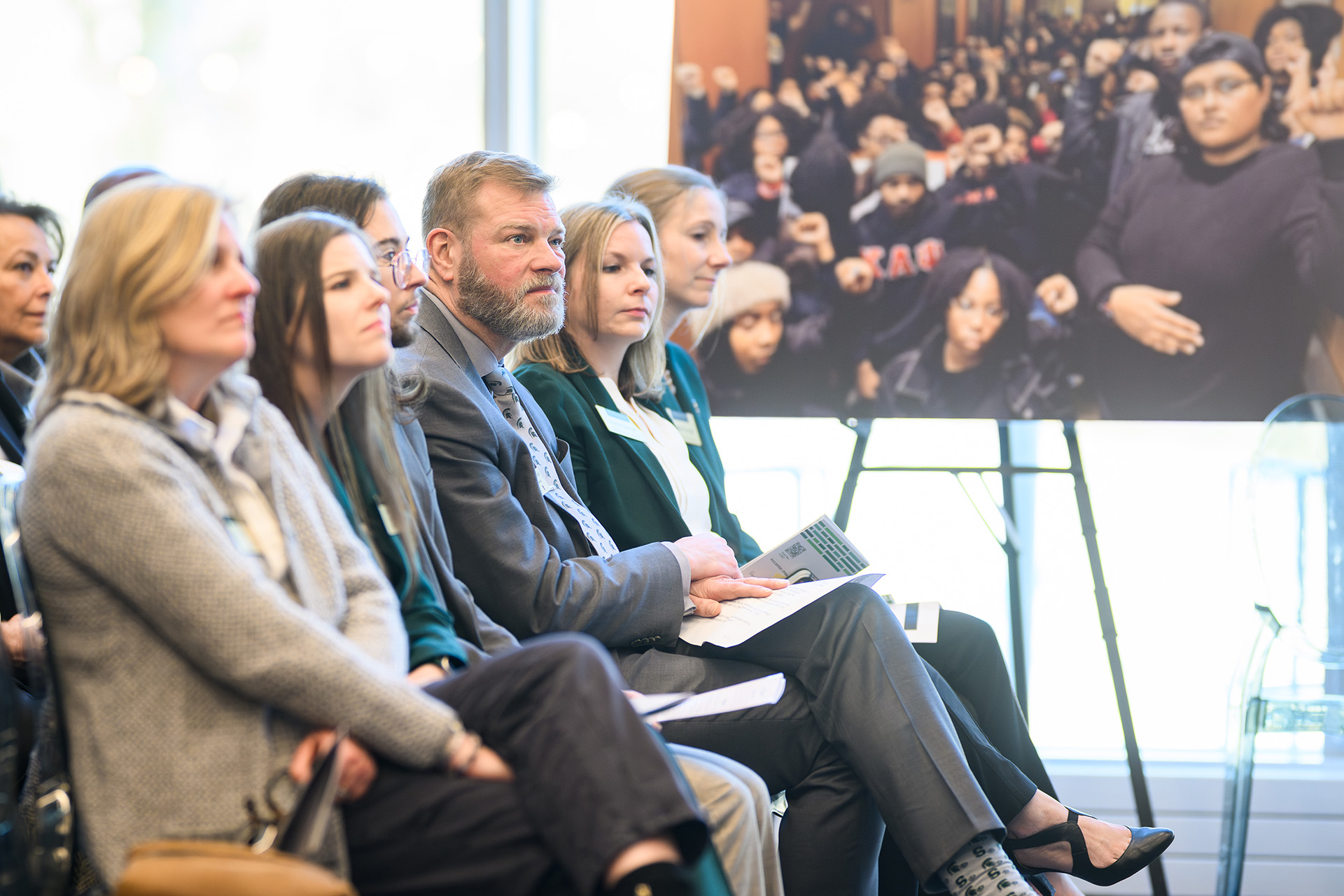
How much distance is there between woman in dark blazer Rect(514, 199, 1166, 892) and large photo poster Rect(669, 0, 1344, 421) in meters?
0.45

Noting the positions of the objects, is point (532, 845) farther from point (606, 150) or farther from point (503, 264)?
point (606, 150)

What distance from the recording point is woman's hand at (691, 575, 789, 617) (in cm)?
216

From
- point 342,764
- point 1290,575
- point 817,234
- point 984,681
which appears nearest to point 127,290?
point 342,764

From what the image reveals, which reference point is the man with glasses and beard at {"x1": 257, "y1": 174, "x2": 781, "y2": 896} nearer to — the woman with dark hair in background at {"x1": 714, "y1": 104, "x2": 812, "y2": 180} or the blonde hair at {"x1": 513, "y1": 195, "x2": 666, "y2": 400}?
the blonde hair at {"x1": 513, "y1": 195, "x2": 666, "y2": 400}

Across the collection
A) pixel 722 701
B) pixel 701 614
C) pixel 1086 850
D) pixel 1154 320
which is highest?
pixel 1154 320

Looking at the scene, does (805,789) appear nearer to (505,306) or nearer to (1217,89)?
(505,306)

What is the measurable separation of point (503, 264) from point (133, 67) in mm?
1978

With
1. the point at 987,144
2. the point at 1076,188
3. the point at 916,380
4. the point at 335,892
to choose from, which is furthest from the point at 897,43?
the point at 335,892

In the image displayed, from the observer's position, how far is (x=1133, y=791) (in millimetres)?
2854

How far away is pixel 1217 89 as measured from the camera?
289 centimetres

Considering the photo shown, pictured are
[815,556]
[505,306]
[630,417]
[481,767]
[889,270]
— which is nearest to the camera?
[481,767]

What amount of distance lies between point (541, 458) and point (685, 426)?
2.16 feet

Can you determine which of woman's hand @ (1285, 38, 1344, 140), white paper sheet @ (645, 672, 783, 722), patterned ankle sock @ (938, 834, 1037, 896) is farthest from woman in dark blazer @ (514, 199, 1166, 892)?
woman's hand @ (1285, 38, 1344, 140)

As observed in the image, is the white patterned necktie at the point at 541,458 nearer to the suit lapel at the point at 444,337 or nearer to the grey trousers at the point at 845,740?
the suit lapel at the point at 444,337
